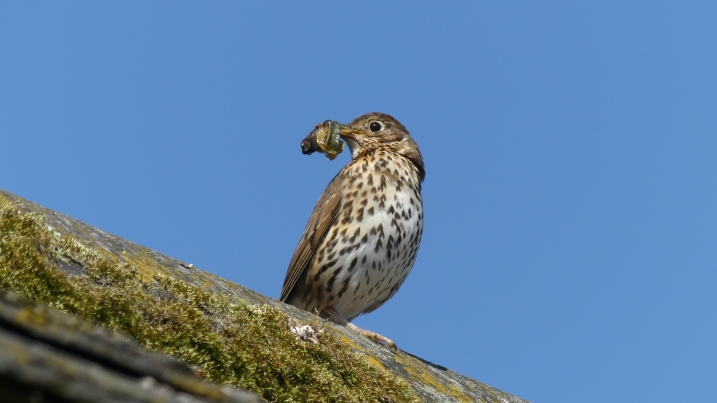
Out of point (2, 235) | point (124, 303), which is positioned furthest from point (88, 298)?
point (2, 235)

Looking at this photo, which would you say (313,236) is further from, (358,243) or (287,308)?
(287,308)

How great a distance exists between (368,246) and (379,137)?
2.00 m

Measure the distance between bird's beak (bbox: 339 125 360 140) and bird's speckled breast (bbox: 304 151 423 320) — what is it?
1.40 metres

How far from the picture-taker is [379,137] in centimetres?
950

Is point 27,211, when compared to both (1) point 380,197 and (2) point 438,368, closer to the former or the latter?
(2) point 438,368

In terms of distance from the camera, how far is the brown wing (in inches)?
317

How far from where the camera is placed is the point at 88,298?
386 centimetres

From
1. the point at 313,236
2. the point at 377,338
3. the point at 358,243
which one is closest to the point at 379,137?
the point at 313,236

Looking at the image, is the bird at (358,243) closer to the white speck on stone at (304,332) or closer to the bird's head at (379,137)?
the bird's head at (379,137)

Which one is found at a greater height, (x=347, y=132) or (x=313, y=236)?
(x=347, y=132)

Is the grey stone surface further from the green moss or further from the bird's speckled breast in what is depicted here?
the bird's speckled breast

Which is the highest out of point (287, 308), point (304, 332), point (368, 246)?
point (368, 246)

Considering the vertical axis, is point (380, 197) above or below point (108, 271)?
above

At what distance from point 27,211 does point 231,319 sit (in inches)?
44.0
